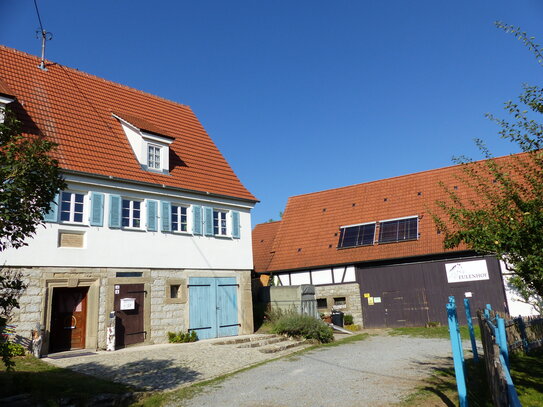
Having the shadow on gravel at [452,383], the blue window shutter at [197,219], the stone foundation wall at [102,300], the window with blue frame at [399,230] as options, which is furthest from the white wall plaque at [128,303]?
the window with blue frame at [399,230]

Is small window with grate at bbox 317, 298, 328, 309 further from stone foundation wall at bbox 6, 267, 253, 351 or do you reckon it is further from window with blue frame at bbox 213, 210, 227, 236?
window with blue frame at bbox 213, 210, 227, 236

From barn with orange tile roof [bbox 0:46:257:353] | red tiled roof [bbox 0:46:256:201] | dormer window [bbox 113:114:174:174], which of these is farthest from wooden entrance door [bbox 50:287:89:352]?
dormer window [bbox 113:114:174:174]

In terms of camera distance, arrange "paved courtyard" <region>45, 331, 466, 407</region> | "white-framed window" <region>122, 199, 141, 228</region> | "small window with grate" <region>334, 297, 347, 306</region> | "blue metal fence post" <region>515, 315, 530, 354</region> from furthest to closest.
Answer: "small window with grate" <region>334, 297, 347, 306</region> < "white-framed window" <region>122, 199, 141, 228</region> < "blue metal fence post" <region>515, 315, 530, 354</region> < "paved courtyard" <region>45, 331, 466, 407</region>

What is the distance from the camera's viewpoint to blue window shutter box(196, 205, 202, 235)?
54.1 feet

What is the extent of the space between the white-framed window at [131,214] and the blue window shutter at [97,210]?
2.97 ft

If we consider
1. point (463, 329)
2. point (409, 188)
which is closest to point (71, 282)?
point (463, 329)

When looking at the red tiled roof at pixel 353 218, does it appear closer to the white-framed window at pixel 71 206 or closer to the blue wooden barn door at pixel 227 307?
the blue wooden barn door at pixel 227 307

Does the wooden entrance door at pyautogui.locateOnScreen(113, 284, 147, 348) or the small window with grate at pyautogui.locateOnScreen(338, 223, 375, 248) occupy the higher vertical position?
the small window with grate at pyautogui.locateOnScreen(338, 223, 375, 248)

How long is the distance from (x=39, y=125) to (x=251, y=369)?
10.3m

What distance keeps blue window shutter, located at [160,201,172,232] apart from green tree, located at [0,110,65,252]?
951 cm

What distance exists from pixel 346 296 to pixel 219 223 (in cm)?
777

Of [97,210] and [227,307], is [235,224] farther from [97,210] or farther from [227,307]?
[97,210]

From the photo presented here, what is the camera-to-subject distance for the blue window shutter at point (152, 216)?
1510 centimetres

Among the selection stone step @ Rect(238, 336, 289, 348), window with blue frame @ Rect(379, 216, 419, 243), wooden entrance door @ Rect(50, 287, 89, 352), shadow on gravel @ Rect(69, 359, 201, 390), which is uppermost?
window with blue frame @ Rect(379, 216, 419, 243)
